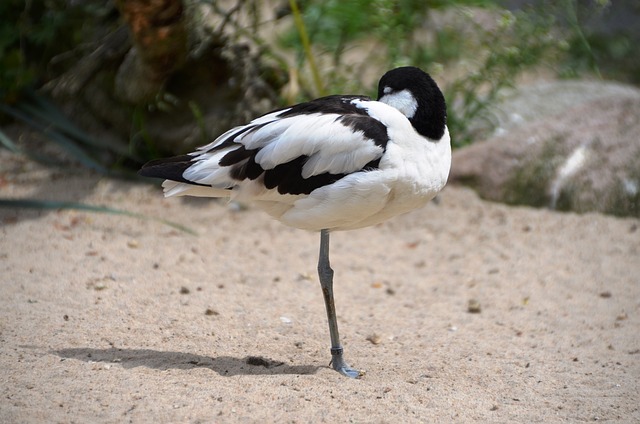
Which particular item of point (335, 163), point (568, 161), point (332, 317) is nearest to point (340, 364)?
point (332, 317)

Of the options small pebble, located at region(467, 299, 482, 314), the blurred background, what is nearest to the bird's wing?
small pebble, located at region(467, 299, 482, 314)

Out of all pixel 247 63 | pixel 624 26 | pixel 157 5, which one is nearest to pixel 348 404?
pixel 157 5

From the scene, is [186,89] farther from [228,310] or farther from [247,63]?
[228,310]

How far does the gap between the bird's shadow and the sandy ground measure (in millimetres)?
13

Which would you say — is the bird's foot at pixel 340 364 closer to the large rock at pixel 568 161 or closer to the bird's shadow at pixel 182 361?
the bird's shadow at pixel 182 361

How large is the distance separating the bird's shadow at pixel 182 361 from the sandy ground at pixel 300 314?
0.01 m

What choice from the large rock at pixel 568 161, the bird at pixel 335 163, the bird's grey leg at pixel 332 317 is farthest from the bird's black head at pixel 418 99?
the large rock at pixel 568 161

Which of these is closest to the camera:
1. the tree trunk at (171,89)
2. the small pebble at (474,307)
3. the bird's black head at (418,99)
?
the bird's black head at (418,99)

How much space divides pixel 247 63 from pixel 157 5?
115 cm

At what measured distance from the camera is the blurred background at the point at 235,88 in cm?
597

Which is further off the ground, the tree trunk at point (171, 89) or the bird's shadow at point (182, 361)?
the tree trunk at point (171, 89)

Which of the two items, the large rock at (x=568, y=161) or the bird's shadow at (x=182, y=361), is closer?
the bird's shadow at (x=182, y=361)

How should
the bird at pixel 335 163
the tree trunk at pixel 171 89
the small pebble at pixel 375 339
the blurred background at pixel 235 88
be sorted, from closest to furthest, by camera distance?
the bird at pixel 335 163 < the small pebble at pixel 375 339 < the tree trunk at pixel 171 89 < the blurred background at pixel 235 88

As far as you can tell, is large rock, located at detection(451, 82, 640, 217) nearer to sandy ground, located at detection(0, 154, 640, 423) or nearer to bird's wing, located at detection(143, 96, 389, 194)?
sandy ground, located at detection(0, 154, 640, 423)
